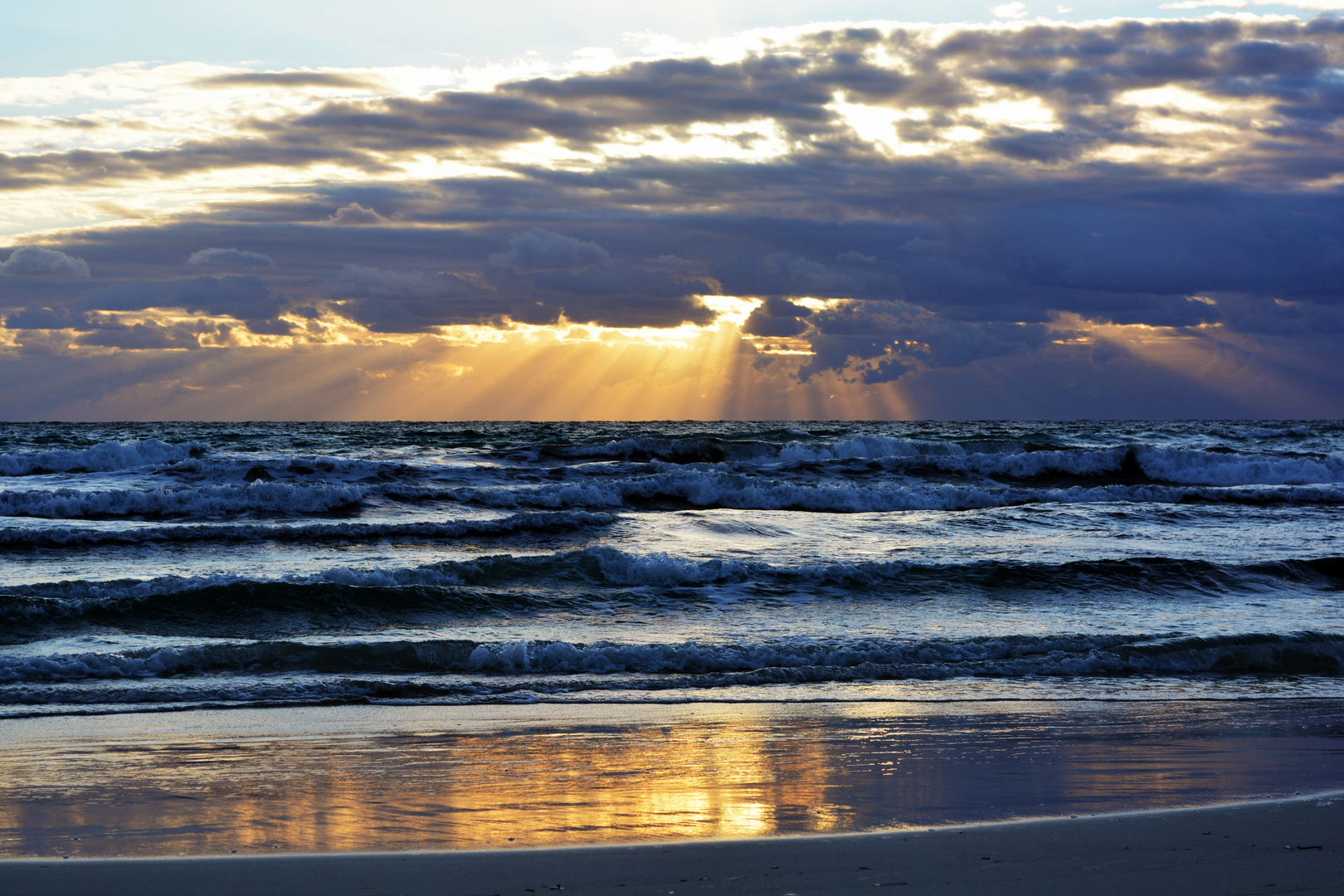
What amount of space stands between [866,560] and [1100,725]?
725 cm

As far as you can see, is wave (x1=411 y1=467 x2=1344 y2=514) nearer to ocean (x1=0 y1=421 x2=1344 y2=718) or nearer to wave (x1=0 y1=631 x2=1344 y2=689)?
ocean (x1=0 y1=421 x2=1344 y2=718)

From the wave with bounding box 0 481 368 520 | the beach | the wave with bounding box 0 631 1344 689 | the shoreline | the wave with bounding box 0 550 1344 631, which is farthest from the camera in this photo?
the wave with bounding box 0 481 368 520

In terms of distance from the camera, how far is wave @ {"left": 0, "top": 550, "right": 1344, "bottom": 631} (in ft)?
37.3

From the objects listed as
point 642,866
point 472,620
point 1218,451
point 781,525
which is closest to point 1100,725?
point 642,866

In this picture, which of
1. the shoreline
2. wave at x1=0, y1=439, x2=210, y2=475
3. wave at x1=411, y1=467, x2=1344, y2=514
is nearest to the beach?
the shoreline

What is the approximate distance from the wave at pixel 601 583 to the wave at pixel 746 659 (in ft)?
6.23

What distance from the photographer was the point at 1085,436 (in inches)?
1829

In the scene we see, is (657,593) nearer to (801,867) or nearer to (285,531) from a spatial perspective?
(285,531)

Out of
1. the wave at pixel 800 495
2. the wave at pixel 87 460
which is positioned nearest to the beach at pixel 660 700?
the wave at pixel 800 495

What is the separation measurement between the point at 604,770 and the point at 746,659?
3717 mm

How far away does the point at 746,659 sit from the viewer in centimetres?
939

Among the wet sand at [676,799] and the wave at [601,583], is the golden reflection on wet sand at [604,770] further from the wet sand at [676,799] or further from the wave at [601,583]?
the wave at [601,583]

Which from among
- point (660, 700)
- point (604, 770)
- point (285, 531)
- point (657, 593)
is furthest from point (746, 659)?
point (285, 531)

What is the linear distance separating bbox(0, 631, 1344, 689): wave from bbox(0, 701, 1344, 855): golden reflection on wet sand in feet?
4.21
